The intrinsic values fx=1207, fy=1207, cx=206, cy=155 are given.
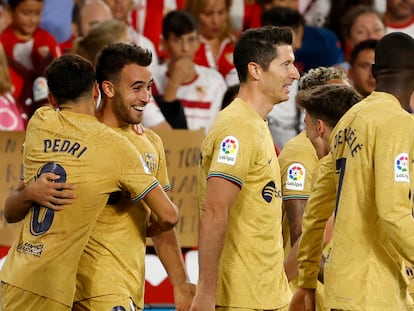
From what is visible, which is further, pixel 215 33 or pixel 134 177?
pixel 215 33

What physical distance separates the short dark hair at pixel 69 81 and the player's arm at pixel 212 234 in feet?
2.83

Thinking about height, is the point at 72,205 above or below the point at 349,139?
below

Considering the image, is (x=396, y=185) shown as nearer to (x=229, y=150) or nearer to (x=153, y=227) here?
(x=229, y=150)

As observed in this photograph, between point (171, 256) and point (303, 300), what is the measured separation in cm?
102

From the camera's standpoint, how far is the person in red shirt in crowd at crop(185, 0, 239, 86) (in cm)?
1107

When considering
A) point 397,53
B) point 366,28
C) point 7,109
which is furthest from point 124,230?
point 366,28

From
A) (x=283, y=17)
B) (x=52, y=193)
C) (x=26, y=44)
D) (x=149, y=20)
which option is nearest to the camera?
(x=52, y=193)

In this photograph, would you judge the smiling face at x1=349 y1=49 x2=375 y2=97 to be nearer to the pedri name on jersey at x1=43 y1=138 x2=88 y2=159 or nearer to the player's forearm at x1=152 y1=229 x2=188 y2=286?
the player's forearm at x1=152 y1=229 x2=188 y2=286

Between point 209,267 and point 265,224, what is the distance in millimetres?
417

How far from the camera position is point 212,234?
520cm

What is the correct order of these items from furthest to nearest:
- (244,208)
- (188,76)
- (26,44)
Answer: (188,76) → (26,44) → (244,208)

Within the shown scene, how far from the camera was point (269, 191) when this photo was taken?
215 inches

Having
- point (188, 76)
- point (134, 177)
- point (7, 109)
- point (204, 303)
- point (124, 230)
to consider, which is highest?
point (188, 76)

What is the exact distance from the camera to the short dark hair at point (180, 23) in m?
10.5
